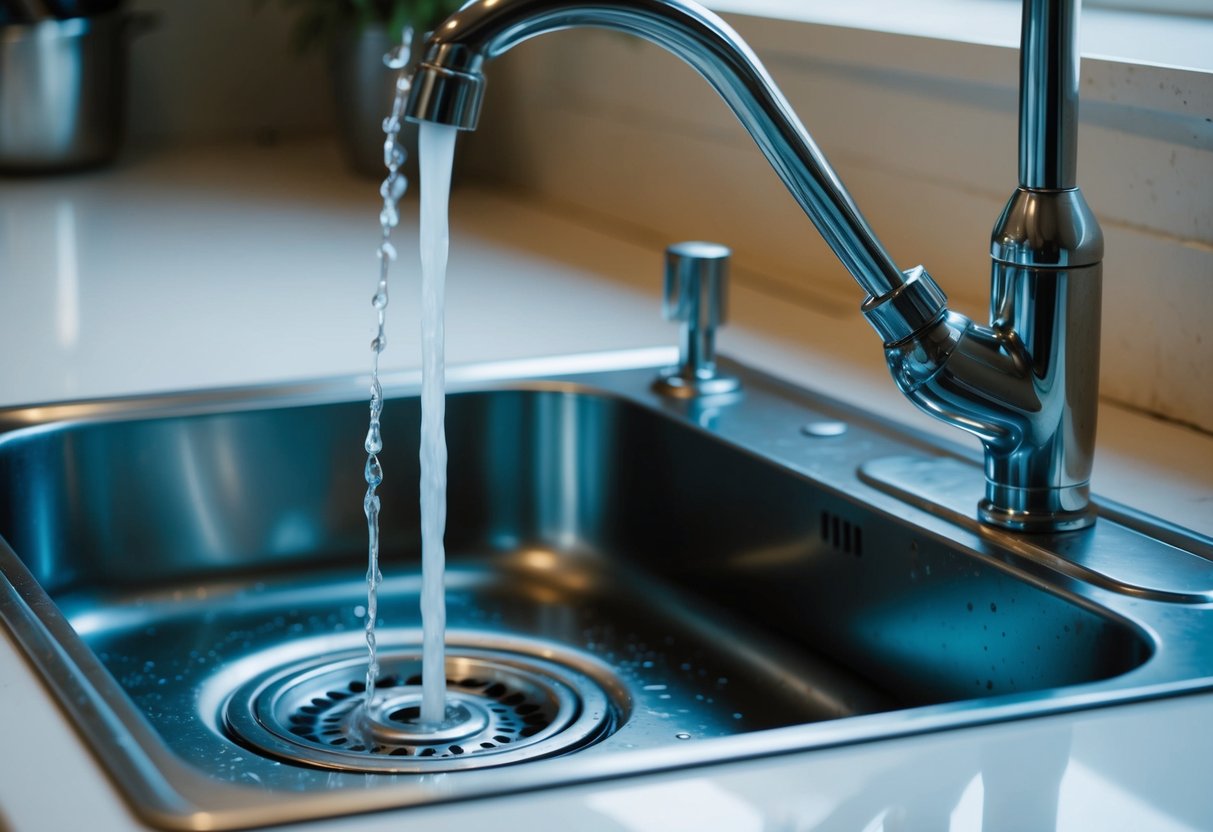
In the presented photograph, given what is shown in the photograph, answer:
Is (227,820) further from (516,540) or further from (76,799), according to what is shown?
(516,540)

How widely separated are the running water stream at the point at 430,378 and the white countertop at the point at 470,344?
0.76ft

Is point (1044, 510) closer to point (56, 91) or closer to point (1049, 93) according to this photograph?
point (1049, 93)

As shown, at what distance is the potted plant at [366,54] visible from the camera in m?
1.78

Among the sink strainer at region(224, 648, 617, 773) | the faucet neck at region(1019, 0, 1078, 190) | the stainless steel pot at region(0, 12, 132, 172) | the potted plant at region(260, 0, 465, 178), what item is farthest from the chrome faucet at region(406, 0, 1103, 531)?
the stainless steel pot at region(0, 12, 132, 172)

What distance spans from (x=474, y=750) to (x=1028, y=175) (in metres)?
0.39

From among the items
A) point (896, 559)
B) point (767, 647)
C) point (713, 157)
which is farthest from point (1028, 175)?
point (713, 157)

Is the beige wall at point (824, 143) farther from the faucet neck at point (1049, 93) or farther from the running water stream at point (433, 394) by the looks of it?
the running water stream at point (433, 394)

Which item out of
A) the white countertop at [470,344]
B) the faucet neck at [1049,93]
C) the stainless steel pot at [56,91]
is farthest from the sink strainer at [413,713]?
the stainless steel pot at [56,91]

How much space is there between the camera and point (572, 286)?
1.38 m

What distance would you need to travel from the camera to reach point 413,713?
0.90 m

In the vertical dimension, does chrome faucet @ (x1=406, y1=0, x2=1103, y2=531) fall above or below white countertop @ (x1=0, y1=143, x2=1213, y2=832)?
above

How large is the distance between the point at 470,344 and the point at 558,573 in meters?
0.21

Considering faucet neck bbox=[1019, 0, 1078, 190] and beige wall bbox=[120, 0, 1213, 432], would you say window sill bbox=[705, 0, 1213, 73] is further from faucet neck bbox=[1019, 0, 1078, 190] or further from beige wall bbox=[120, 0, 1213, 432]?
faucet neck bbox=[1019, 0, 1078, 190]

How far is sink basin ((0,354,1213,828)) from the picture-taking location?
0.77 m
